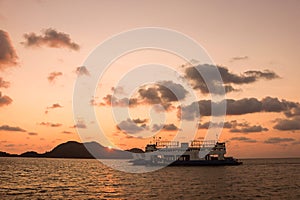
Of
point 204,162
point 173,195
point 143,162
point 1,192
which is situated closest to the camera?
point 173,195

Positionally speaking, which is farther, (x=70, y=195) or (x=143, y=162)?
(x=143, y=162)

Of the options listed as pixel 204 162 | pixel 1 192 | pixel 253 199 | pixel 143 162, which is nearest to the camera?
pixel 253 199

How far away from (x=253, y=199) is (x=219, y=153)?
338ft

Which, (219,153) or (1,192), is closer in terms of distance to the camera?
(1,192)

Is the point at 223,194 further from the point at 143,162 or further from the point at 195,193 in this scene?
the point at 143,162

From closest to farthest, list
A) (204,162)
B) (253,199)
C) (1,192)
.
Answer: (253,199)
(1,192)
(204,162)

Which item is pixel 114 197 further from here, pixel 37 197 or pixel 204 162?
pixel 204 162

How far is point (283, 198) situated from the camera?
2451 inches

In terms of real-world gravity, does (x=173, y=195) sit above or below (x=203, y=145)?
below

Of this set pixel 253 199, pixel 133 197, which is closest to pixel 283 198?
pixel 253 199

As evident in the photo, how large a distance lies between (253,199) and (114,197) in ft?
78.2

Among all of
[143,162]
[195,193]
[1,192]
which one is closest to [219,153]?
[143,162]

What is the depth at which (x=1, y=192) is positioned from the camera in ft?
225

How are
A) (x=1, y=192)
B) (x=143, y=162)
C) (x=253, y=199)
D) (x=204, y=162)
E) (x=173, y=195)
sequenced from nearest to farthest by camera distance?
(x=253, y=199)
(x=173, y=195)
(x=1, y=192)
(x=204, y=162)
(x=143, y=162)
